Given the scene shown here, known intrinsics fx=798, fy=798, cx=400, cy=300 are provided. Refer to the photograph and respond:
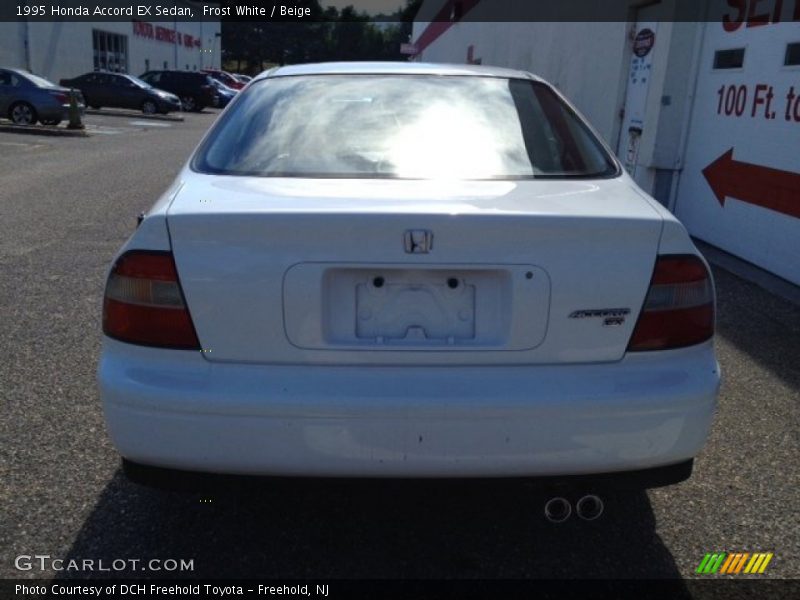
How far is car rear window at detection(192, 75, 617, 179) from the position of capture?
9.12 feet

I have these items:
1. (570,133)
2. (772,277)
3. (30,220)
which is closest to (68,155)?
(30,220)

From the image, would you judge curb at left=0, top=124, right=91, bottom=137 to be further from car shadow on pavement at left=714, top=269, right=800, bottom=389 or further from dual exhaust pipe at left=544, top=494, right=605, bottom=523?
dual exhaust pipe at left=544, top=494, right=605, bottom=523

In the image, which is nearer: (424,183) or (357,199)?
(357,199)

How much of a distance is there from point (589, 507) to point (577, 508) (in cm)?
7

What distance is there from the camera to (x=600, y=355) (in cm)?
229

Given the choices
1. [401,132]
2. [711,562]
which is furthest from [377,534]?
[401,132]

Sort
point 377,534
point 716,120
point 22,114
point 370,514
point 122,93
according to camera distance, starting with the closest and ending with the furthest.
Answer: point 377,534 < point 370,514 < point 716,120 < point 22,114 < point 122,93

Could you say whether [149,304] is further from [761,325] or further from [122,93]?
[122,93]

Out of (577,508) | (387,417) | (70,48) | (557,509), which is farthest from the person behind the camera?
(70,48)

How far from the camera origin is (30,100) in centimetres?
2014

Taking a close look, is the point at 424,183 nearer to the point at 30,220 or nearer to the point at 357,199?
the point at 357,199

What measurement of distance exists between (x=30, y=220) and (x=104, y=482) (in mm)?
6026

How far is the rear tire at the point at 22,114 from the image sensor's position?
20312mm

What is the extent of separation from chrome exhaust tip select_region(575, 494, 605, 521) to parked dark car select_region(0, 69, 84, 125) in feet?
66.8
